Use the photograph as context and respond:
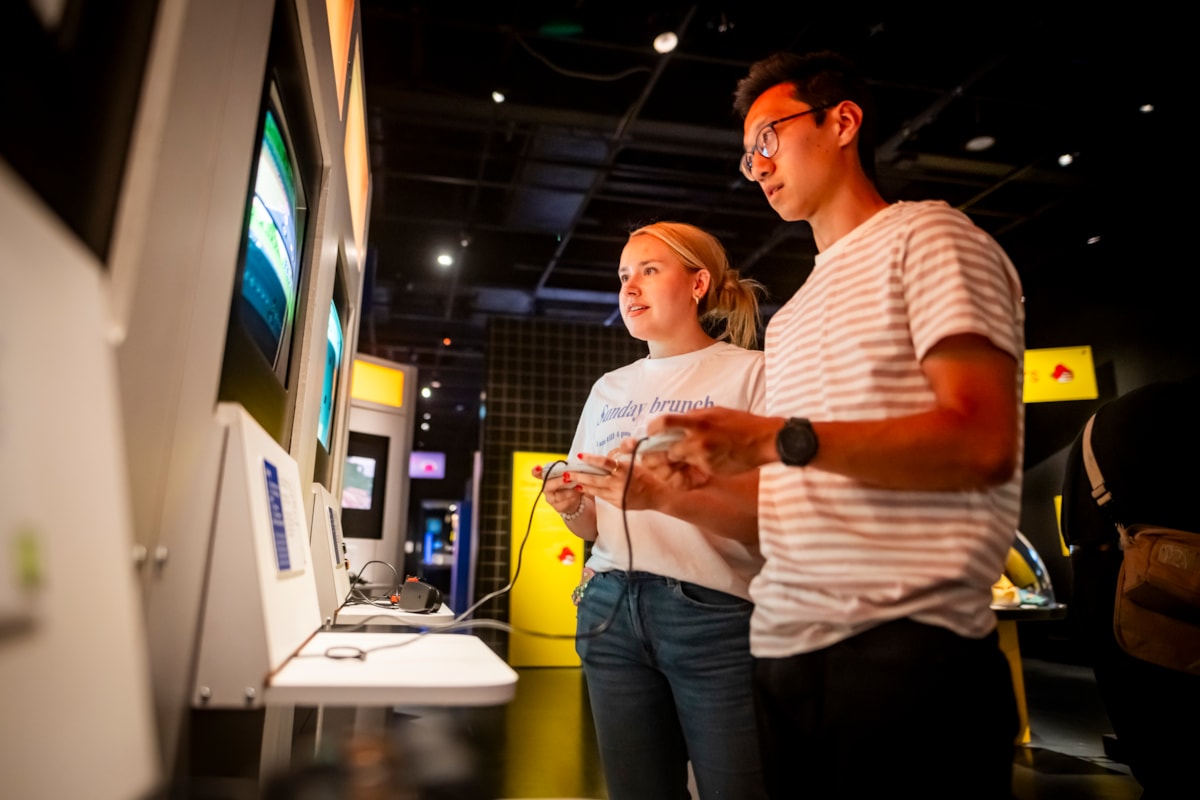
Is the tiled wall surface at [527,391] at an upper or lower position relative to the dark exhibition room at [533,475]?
upper

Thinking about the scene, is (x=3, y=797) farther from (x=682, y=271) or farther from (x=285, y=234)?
(x=682, y=271)

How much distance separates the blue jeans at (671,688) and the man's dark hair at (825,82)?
2.73 ft

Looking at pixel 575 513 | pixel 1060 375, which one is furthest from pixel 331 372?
pixel 1060 375

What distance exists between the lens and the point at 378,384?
290 inches

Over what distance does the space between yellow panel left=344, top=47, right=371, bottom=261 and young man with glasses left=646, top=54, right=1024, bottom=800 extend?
2.29 metres

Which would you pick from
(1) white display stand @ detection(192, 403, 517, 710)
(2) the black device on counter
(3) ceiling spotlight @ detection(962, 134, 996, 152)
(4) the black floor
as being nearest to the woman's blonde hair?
(1) white display stand @ detection(192, 403, 517, 710)

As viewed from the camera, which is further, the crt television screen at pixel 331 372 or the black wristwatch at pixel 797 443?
the crt television screen at pixel 331 372

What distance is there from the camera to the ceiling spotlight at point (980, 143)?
569 centimetres

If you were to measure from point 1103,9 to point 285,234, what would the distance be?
5121 mm

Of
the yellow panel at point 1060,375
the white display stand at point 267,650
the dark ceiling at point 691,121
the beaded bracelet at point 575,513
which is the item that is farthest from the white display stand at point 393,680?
the yellow panel at point 1060,375

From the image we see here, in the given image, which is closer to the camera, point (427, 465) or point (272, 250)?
point (272, 250)

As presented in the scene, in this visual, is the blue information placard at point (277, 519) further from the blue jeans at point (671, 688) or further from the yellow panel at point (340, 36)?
the yellow panel at point (340, 36)

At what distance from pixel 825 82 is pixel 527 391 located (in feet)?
24.9

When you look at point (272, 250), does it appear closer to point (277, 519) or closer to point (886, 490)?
point (277, 519)
